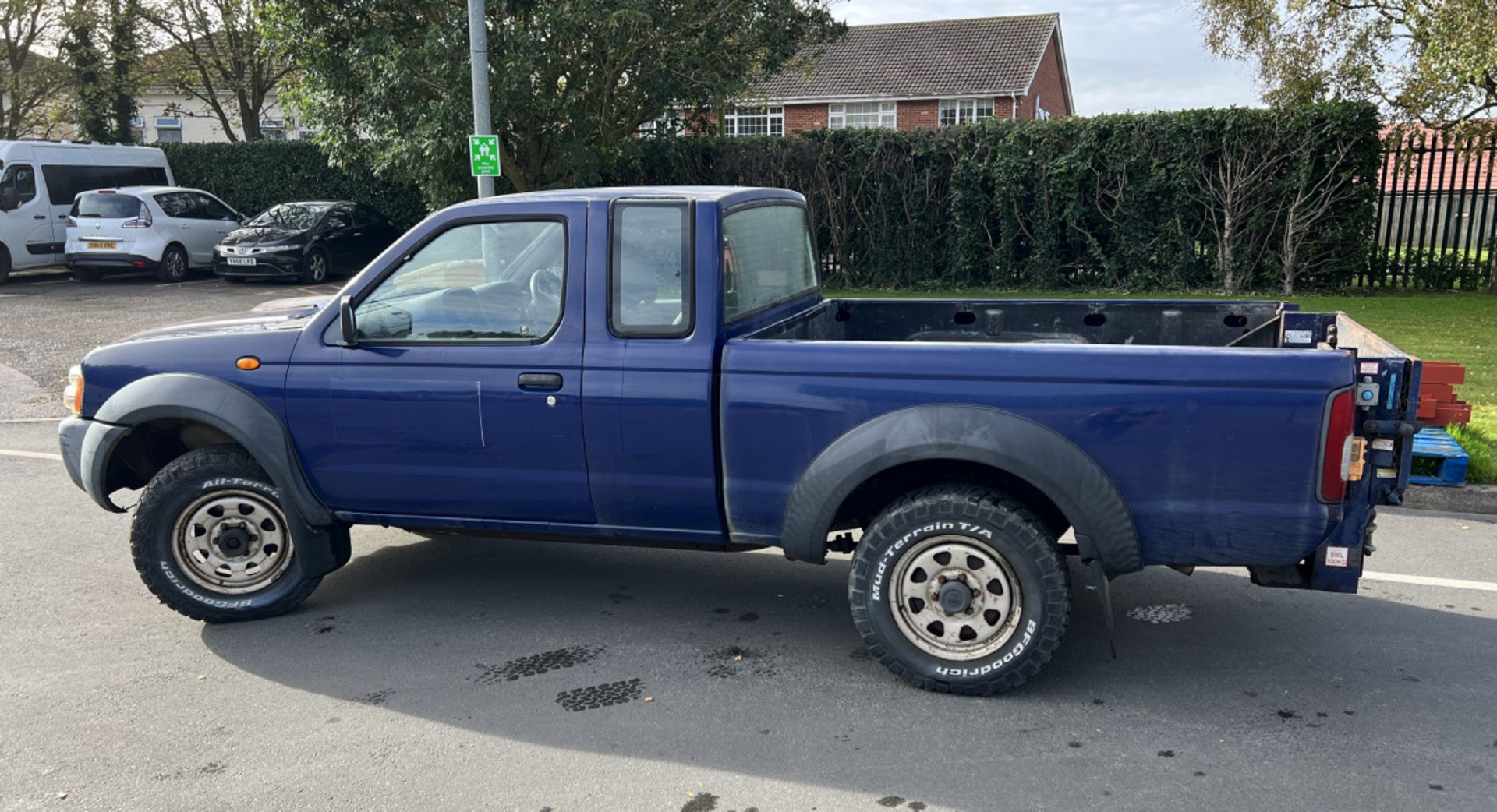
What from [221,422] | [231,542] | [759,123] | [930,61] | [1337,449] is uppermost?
[930,61]

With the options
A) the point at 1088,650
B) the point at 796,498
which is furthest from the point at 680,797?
the point at 1088,650

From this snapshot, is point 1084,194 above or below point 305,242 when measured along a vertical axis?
above

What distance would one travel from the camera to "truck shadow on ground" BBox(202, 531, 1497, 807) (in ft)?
12.5

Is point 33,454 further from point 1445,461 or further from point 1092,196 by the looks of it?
point 1092,196

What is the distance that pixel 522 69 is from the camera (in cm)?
1495

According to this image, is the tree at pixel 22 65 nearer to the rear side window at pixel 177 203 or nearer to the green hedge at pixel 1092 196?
the rear side window at pixel 177 203

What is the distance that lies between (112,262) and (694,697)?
1878 centimetres

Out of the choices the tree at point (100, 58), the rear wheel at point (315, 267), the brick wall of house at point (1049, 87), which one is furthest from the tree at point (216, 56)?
the brick wall of house at point (1049, 87)

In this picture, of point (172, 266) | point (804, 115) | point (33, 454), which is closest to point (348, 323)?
point (33, 454)

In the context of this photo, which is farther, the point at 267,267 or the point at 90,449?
the point at 267,267

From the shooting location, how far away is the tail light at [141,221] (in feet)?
64.2

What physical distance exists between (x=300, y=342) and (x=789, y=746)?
261 centimetres

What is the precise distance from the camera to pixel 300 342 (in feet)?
15.9

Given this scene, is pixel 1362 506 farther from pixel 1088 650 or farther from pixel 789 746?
pixel 789 746
